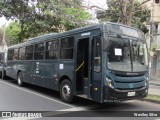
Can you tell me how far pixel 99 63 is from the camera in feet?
30.6

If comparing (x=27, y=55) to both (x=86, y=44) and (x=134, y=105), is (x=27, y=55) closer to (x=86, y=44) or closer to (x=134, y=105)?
(x=86, y=44)

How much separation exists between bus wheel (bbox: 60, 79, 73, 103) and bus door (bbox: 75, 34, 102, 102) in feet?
1.50

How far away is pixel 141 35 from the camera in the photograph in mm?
10578

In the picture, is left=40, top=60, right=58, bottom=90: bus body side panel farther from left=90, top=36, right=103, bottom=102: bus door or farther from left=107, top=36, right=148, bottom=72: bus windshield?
left=107, top=36, right=148, bottom=72: bus windshield

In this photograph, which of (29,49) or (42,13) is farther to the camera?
(42,13)

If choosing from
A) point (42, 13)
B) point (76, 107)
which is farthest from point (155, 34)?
point (76, 107)

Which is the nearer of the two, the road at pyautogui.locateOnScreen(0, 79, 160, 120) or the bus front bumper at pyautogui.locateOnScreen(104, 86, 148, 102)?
the bus front bumper at pyautogui.locateOnScreen(104, 86, 148, 102)

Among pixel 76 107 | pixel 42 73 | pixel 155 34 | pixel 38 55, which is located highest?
pixel 155 34

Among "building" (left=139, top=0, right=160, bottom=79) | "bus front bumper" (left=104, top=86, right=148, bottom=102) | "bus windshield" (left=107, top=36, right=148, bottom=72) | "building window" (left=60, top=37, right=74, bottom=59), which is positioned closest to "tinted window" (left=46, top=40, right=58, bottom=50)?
"building window" (left=60, top=37, right=74, bottom=59)

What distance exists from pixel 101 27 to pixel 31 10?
15658mm

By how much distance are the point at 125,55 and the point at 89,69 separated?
4.38 ft

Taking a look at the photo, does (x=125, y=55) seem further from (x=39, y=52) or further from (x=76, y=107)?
(x=39, y=52)

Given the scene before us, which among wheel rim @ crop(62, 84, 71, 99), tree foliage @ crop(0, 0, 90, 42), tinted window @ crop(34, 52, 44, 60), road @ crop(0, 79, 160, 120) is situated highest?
tree foliage @ crop(0, 0, 90, 42)

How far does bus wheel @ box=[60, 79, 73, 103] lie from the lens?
10.9m
